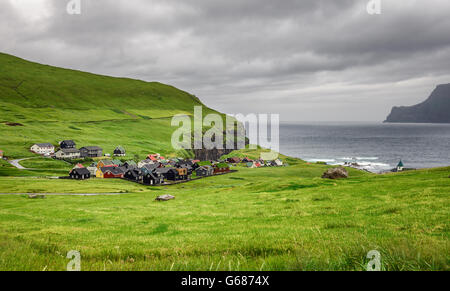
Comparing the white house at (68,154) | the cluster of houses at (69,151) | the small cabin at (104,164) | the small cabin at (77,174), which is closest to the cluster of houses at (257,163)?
the cluster of houses at (69,151)

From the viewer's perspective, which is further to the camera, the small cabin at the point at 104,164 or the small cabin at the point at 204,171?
the small cabin at the point at 204,171

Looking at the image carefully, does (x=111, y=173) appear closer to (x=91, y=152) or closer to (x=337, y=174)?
(x=91, y=152)

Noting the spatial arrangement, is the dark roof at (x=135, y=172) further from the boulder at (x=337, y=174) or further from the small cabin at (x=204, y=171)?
the boulder at (x=337, y=174)

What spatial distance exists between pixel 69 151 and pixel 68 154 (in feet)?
6.36

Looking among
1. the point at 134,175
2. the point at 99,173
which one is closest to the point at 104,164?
the point at 99,173

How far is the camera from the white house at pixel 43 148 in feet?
453

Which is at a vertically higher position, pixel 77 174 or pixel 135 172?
pixel 77 174

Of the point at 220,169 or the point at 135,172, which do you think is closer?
the point at 135,172

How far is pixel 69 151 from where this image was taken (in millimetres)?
143625

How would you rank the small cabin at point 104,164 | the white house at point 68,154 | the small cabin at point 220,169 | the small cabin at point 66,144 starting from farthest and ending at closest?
the small cabin at point 66,144 < the white house at point 68,154 < the small cabin at point 220,169 < the small cabin at point 104,164

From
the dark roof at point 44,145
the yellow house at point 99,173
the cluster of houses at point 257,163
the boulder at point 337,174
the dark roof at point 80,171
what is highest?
the dark roof at point 44,145
